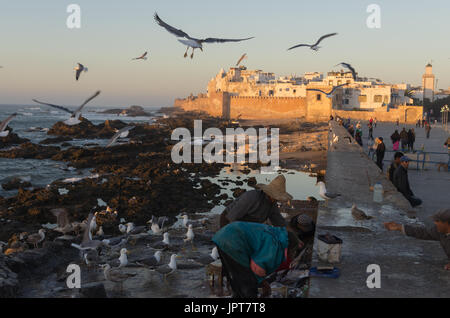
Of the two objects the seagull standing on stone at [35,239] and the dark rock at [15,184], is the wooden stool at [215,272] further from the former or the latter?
the dark rock at [15,184]

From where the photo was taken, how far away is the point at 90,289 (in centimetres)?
474

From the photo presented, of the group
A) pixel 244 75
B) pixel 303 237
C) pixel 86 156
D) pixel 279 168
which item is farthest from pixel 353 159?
pixel 244 75

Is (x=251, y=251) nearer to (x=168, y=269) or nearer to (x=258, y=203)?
(x=258, y=203)

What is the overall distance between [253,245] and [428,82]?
89.6m

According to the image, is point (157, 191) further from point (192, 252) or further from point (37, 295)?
point (37, 295)

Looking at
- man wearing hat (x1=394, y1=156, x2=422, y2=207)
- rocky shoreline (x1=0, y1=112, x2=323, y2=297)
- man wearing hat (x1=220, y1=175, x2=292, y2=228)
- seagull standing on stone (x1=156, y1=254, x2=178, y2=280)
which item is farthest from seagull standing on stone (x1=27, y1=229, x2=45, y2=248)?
man wearing hat (x1=394, y1=156, x2=422, y2=207)

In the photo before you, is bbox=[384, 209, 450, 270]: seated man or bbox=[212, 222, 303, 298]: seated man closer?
bbox=[212, 222, 303, 298]: seated man

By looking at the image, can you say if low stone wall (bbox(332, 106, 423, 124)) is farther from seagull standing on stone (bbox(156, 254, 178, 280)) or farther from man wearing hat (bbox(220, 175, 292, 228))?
man wearing hat (bbox(220, 175, 292, 228))

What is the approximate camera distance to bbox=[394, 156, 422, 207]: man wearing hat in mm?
7332

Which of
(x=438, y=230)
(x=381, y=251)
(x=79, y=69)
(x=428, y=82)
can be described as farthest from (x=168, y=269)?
(x=428, y=82)

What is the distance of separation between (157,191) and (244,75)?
263 feet

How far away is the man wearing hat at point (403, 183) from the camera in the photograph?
733 cm

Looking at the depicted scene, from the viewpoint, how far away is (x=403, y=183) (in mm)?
7453

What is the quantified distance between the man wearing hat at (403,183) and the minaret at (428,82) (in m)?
82.4
